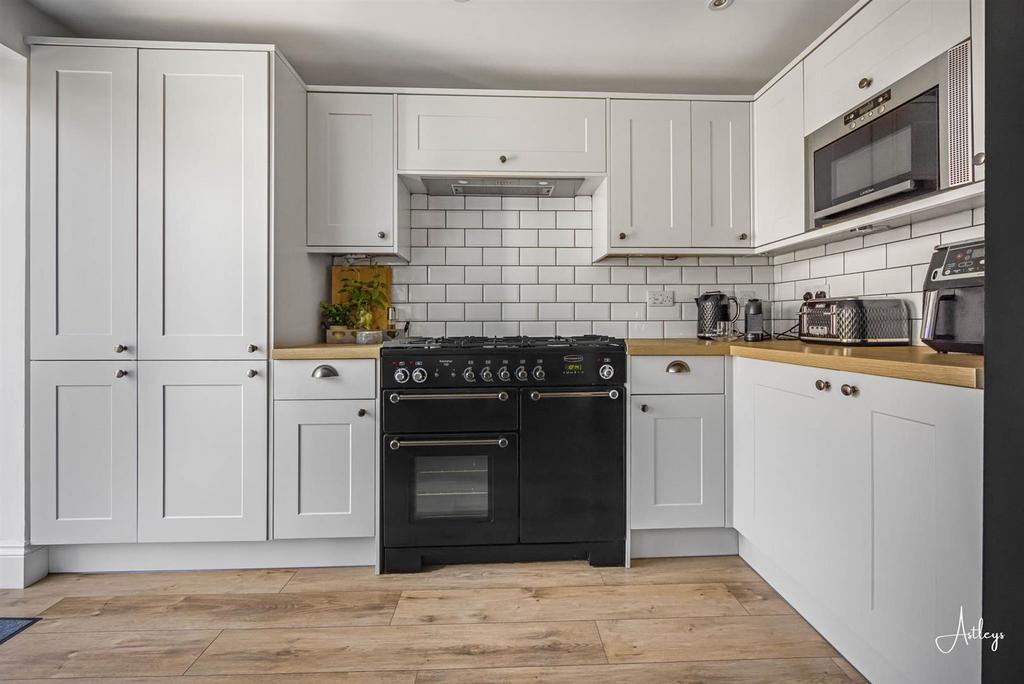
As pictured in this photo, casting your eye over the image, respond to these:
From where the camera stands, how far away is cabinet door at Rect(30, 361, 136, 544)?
207 centimetres

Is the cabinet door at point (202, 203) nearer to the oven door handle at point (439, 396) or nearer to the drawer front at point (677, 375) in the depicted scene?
the oven door handle at point (439, 396)

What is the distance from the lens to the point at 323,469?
2.18 meters

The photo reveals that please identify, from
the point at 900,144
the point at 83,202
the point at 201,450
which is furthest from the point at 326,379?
the point at 900,144

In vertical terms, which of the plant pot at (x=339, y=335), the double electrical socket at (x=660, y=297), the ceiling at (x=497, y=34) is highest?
the ceiling at (x=497, y=34)

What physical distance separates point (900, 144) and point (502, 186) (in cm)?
163

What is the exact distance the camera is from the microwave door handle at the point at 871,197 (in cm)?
161

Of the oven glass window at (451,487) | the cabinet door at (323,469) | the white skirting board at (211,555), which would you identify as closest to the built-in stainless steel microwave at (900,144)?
the oven glass window at (451,487)

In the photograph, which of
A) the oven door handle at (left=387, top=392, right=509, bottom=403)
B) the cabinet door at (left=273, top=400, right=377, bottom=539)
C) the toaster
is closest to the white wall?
the cabinet door at (left=273, top=400, right=377, bottom=539)

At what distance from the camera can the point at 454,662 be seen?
160 centimetres

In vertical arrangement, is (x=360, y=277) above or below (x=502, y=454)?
above

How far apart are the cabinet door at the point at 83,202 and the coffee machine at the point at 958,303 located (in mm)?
2827

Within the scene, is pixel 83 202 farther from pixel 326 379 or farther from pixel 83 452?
pixel 326 379

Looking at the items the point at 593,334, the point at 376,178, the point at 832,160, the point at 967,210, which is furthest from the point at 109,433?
the point at 967,210

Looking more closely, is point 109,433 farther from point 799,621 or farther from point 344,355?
point 799,621
